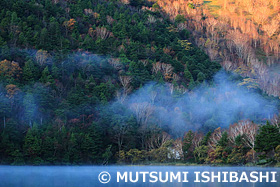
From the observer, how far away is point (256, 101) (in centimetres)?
7506

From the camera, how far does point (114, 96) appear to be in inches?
2810

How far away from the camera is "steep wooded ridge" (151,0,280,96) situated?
92938 millimetres

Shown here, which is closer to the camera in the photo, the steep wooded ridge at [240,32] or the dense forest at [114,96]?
the dense forest at [114,96]

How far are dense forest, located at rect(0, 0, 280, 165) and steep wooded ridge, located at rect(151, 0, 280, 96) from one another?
3.86 m

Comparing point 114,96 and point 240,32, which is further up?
point 240,32

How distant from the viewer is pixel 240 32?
117 meters

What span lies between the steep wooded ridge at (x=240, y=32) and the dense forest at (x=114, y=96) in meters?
3.86

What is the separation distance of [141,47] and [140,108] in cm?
2861

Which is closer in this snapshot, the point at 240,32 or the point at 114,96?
the point at 114,96

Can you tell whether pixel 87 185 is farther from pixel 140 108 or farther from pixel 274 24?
pixel 274 24

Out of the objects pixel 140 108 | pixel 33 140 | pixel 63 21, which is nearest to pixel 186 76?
pixel 140 108

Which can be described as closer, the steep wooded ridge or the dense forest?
the dense forest

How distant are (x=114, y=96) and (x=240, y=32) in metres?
60.9

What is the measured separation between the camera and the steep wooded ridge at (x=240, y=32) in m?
92.9
